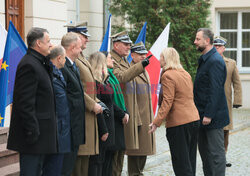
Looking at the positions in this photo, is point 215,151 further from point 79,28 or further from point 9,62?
point 9,62

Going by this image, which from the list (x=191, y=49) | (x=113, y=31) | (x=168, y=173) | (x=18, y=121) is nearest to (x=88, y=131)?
(x=18, y=121)

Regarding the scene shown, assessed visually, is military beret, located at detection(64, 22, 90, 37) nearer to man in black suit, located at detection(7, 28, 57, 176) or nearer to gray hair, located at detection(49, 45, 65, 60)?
gray hair, located at detection(49, 45, 65, 60)

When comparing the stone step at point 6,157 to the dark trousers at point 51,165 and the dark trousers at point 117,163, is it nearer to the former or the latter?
the dark trousers at point 117,163

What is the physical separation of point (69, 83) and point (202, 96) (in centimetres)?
202

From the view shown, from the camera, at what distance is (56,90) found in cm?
523

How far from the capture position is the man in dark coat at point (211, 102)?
261 inches

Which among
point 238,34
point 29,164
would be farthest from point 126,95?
point 238,34

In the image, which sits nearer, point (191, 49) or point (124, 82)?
point (124, 82)

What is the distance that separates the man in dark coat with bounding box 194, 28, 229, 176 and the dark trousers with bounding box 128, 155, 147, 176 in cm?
101

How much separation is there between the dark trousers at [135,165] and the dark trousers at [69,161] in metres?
1.98

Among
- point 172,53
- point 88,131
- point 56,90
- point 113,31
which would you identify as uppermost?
point 113,31

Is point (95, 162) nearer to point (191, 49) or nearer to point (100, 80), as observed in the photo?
point (100, 80)

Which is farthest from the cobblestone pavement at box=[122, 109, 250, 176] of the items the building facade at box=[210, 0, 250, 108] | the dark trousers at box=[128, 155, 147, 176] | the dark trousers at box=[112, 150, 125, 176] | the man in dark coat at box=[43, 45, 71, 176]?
the building facade at box=[210, 0, 250, 108]

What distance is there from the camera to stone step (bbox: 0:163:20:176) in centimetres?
633
